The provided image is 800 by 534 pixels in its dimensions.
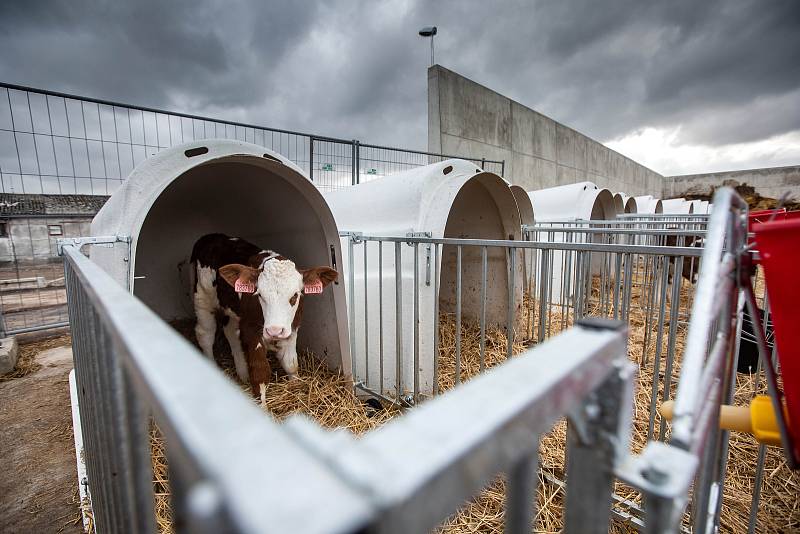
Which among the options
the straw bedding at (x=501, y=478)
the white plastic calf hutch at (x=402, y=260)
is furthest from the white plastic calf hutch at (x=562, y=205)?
the white plastic calf hutch at (x=402, y=260)

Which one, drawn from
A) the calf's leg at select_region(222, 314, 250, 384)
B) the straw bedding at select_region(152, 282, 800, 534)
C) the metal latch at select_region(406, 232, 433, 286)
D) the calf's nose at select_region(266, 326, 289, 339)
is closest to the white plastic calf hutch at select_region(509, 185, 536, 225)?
the straw bedding at select_region(152, 282, 800, 534)

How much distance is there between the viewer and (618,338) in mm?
475

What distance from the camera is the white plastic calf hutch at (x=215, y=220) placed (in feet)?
6.10

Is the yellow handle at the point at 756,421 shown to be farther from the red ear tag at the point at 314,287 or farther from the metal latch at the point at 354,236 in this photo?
the metal latch at the point at 354,236

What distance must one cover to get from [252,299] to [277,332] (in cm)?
56

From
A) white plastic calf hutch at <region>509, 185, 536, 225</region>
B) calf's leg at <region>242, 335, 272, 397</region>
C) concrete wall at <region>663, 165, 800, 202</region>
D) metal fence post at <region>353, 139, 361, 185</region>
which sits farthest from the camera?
concrete wall at <region>663, 165, 800, 202</region>

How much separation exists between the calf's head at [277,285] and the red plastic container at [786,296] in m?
2.15

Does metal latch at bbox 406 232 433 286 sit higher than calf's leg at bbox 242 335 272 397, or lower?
higher

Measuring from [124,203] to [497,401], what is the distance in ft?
6.93

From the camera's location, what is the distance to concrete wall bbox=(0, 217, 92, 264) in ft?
14.2

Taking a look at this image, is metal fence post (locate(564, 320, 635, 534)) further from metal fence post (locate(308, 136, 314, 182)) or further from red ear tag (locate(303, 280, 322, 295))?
metal fence post (locate(308, 136, 314, 182))

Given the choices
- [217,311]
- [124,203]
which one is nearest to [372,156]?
[217,311]

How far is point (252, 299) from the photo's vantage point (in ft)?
9.14

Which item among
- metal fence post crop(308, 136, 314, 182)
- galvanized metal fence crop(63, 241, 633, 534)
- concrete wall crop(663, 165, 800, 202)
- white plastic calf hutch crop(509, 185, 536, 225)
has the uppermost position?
concrete wall crop(663, 165, 800, 202)
